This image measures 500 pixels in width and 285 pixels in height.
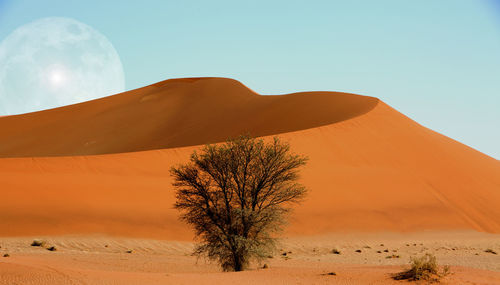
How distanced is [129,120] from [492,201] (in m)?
44.4

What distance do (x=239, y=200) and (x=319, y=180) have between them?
1514 centimetres

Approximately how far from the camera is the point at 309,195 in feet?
93.6

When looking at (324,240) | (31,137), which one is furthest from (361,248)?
(31,137)

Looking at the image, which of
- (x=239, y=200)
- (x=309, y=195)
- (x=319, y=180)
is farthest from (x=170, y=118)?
(x=239, y=200)

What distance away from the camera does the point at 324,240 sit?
2427 centimetres

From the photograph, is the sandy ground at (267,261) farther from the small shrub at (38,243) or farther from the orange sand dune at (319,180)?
the orange sand dune at (319,180)

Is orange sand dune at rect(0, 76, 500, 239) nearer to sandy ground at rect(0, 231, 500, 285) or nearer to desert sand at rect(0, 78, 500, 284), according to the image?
desert sand at rect(0, 78, 500, 284)

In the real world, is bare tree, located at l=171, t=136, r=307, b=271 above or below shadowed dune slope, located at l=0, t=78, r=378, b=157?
below

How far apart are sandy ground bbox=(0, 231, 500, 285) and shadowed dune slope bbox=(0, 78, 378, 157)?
20132 mm

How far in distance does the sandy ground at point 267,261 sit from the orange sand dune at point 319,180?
4.00 ft

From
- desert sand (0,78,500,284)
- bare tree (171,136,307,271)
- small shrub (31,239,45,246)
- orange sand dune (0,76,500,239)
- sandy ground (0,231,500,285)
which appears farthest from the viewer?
orange sand dune (0,76,500,239)

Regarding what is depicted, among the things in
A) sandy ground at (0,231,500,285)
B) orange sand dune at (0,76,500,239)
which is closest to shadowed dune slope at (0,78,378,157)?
orange sand dune at (0,76,500,239)

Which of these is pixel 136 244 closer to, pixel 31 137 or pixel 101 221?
pixel 101 221

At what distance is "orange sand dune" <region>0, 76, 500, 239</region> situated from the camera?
24484 millimetres
